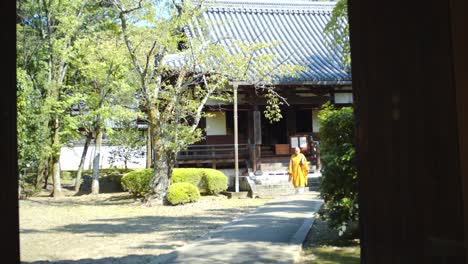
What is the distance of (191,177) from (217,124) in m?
4.70

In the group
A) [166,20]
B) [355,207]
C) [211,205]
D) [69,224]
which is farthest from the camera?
[211,205]

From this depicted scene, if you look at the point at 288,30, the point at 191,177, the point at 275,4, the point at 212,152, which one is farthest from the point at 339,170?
the point at 275,4

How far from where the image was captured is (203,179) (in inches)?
691

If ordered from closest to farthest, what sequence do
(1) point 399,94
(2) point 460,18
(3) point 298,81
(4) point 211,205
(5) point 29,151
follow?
(2) point 460,18, (1) point 399,94, (4) point 211,205, (5) point 29,151, (3) point 298,81

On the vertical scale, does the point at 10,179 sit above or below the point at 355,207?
above

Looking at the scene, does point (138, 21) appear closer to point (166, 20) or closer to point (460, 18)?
point (166, 20)

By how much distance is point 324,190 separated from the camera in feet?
24.3

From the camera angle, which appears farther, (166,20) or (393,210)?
(166,20)

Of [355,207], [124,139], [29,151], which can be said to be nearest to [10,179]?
[355,207]

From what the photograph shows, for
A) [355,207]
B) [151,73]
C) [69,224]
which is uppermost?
[151,73]

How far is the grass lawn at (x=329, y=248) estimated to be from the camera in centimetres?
649

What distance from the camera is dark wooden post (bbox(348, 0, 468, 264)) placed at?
222 cm

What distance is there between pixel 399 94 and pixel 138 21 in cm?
1255

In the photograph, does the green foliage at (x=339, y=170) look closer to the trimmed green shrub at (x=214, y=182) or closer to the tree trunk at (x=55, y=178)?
the trimmed green shrub at (x=214, y=182)
